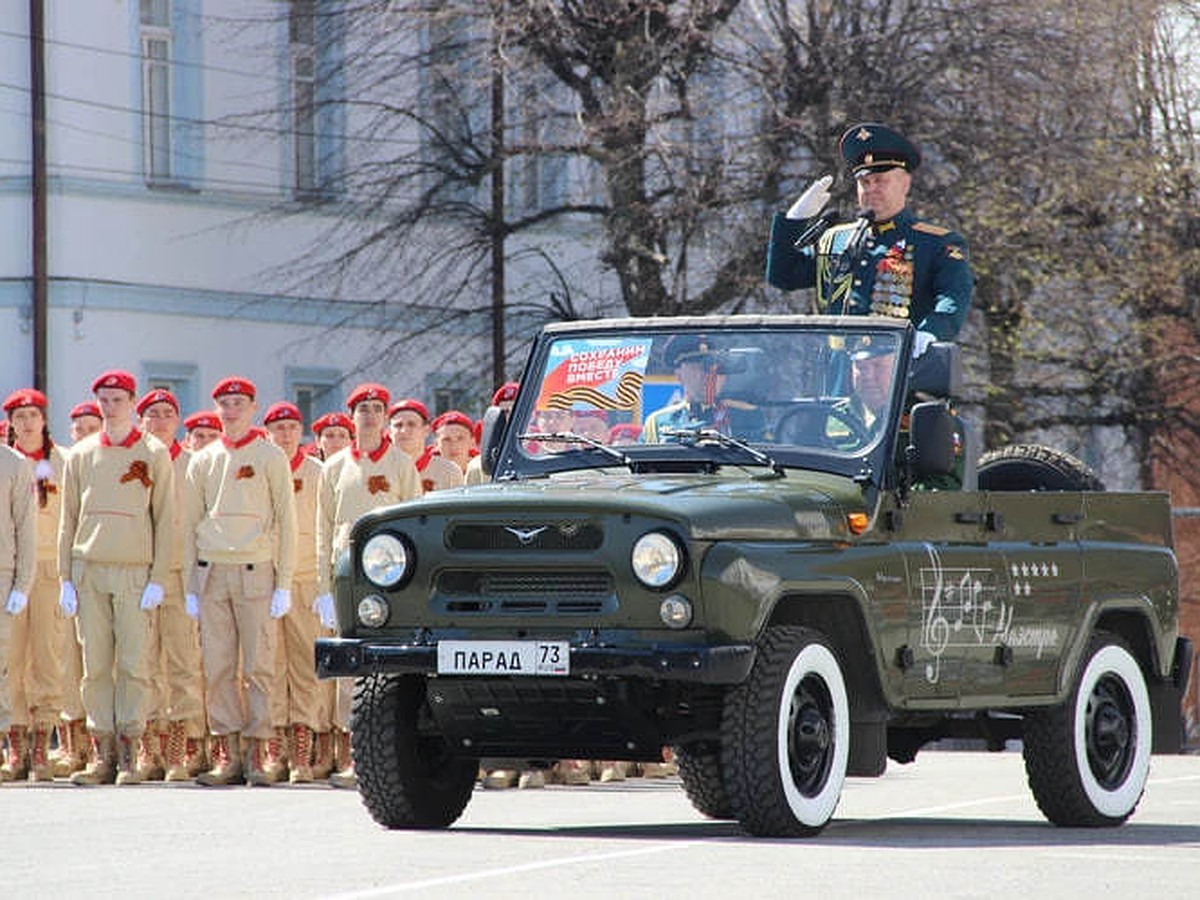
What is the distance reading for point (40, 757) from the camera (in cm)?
1891

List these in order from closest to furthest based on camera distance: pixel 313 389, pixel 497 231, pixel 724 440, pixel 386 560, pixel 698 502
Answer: pixel 698 502 → pixel 386 560 → pixel 724 440 → pixel 497 231 → pixel 313 389

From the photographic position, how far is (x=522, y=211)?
39531 millimetres

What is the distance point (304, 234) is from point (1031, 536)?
25.9 meters

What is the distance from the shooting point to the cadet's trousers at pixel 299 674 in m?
18.8

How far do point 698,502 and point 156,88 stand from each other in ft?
84.4

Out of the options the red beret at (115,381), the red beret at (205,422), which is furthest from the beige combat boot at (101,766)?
the red beret at (205,422)

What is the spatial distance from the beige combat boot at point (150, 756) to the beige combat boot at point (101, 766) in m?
0.14

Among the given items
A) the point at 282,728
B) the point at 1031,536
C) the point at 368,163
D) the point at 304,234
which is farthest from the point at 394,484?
the point at 304,234

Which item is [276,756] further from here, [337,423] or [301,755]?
[337,423]

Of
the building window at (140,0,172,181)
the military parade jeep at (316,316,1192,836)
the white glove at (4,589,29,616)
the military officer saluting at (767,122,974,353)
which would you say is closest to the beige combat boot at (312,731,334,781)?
the white glove at (4,589,29,616)

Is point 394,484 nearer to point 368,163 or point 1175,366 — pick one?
point 368,163

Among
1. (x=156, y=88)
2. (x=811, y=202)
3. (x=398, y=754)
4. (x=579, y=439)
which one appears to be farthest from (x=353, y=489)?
(x=156, y=88)

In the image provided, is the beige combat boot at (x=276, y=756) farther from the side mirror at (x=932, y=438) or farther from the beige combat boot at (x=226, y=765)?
the side mirror at (x=932, y=438)

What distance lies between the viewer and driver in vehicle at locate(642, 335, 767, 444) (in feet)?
43.9
